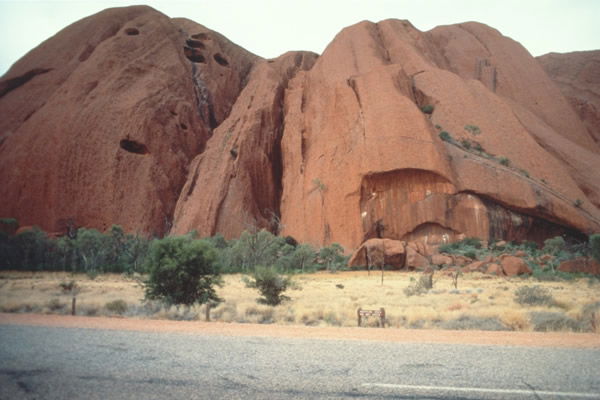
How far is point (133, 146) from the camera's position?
50000 mm

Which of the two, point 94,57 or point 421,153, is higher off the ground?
point 94,57

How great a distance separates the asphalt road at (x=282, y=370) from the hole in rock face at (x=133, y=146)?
149 ft

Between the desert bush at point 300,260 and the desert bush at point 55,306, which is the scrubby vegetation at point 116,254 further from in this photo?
the desert bush at point 55,306

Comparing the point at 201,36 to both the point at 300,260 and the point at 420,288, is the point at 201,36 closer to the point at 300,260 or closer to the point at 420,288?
the point at 300,260

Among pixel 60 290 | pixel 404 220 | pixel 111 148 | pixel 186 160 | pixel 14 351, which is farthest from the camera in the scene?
pixel 186 160

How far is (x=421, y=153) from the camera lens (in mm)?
41500

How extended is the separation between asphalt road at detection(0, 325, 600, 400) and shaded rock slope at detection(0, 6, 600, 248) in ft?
117

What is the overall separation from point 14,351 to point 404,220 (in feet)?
124

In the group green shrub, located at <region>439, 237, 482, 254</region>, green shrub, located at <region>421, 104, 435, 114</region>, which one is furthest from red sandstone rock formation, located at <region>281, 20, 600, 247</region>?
green shrub, located at <region>439, 237, 482, 254</region>

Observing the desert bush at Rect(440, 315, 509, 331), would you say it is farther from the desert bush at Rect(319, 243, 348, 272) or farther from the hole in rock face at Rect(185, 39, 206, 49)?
the hole in rock face at Rect(185, 39, 206, 49)

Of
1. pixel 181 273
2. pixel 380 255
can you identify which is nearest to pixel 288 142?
pixel 380 255

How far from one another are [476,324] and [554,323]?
1.75m

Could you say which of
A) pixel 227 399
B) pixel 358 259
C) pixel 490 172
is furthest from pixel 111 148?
pixel 227 399

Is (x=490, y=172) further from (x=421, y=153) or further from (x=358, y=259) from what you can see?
(x=358, y=259)
